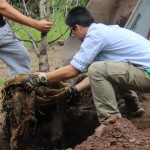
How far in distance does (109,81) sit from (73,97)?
51cm

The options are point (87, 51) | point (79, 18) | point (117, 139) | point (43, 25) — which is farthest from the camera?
point (43, 25)

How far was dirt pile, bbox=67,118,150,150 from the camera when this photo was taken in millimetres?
3613

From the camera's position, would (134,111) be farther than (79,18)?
Yes

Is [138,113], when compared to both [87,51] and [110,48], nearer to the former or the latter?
[110,48]

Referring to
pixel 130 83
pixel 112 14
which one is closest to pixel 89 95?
pixel 130 83

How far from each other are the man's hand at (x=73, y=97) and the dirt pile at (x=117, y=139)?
0.99 metres

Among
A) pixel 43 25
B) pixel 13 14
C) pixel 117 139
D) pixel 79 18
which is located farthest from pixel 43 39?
pixel 117 139

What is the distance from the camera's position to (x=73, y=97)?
5.02 metres

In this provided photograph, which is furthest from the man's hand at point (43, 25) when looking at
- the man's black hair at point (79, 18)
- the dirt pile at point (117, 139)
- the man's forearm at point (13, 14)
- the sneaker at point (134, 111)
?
the sneaker at point (134, 111)

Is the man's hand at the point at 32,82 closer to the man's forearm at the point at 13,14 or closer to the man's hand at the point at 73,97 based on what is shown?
the man's hand at the point at 73,97

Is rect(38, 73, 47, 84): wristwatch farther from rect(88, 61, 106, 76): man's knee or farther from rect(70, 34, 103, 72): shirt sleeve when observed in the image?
rect(88, 61, 106, 76): man's knee

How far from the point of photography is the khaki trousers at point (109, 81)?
4.60 m

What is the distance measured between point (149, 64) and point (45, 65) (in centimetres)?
115

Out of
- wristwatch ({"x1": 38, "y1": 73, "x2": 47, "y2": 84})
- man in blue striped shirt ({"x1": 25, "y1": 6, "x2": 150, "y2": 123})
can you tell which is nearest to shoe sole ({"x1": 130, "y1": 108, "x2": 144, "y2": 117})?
man in blue striped shirt ({"x1": 25, "y1": 6, "x2": 150, "y2": 123})
